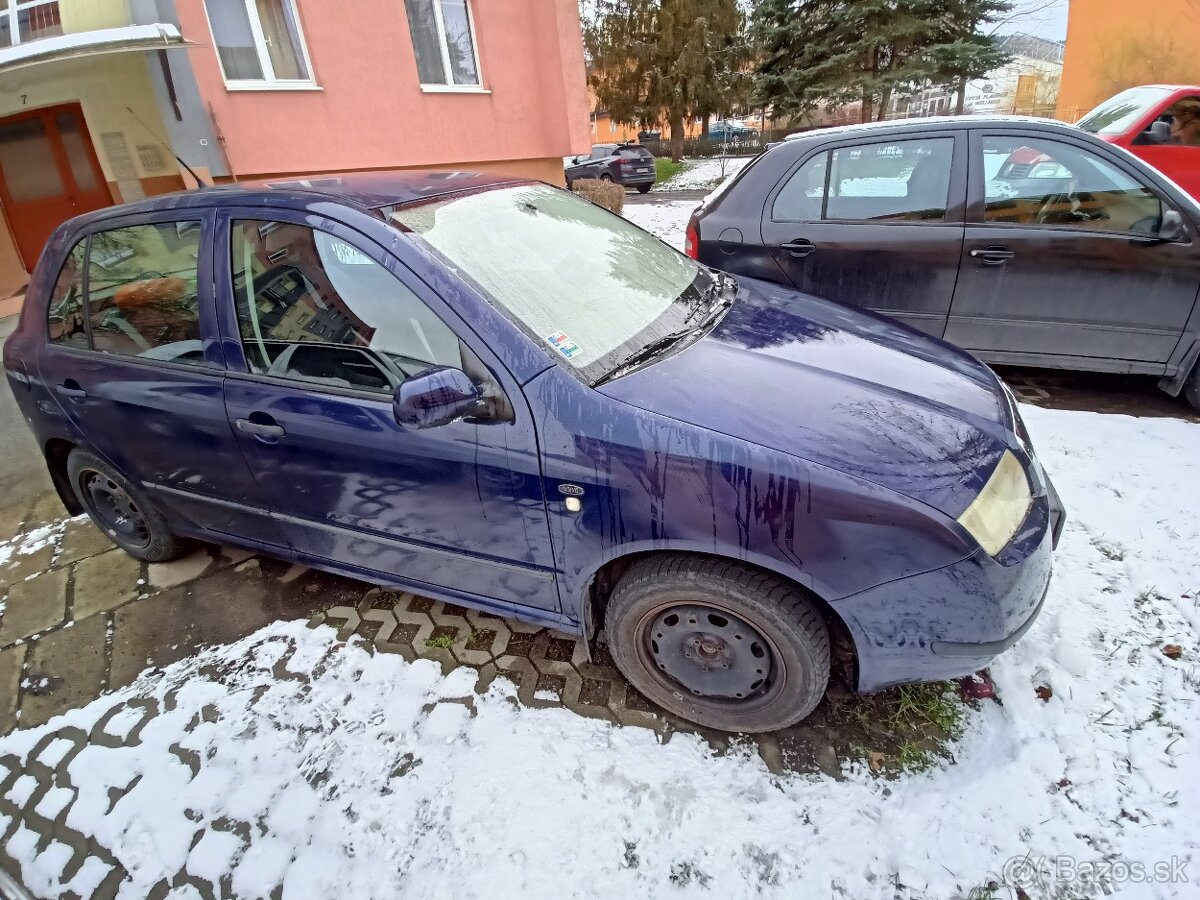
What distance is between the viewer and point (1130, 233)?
11.4 feet

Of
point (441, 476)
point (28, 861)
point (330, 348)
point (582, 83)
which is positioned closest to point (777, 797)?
point (441, 476)

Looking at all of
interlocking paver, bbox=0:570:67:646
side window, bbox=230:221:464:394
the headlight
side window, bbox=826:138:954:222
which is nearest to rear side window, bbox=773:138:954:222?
side window, bbox=826:138:954:222

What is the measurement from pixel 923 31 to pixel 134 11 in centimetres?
1938

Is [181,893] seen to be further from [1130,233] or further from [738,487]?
[1130,233]

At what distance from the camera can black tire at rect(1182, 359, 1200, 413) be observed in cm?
363

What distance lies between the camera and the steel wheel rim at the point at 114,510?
3.01 metres

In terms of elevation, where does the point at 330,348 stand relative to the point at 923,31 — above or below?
below

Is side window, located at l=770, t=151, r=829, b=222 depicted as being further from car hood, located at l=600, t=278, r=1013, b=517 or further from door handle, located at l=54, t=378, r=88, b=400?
door handle, located at l=54, t=378, r=88, b=400

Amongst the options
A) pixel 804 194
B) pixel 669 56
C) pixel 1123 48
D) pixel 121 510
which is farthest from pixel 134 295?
pixel 669 56

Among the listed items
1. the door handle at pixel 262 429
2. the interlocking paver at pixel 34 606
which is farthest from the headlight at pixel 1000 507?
the interlocking paver at pixel 34 606

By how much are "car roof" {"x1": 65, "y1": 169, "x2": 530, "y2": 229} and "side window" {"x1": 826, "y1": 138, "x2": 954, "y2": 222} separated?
7.88 ft

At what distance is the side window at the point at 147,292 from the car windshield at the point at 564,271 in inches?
35.8

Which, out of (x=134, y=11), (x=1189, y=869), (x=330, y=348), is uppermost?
(x=134, y=11)

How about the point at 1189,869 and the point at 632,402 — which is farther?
the point at 632,402
